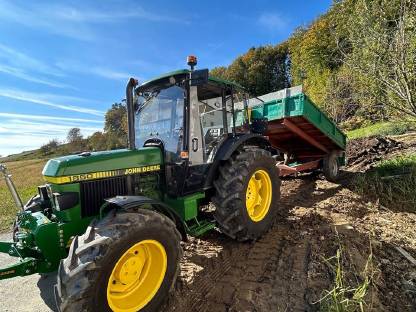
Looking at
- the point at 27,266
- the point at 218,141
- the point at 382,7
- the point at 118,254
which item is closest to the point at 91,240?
the point at 118,254

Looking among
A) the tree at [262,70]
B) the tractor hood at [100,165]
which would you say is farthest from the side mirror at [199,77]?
the tree at [262,70]

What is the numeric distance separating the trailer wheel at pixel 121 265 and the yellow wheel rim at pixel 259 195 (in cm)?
183

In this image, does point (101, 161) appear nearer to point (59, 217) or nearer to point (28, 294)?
point (59, 217)

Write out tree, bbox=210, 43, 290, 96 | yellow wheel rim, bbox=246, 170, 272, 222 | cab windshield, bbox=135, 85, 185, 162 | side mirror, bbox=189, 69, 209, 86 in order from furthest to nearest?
tree, bbox=210, 43, 290, 96 → yellow wheel rim, bbox=246, 170, 272, 222 → cab windshield, bbox=135, 85, 185, 162 → side mirror, bbox=189, 69, 209, 86

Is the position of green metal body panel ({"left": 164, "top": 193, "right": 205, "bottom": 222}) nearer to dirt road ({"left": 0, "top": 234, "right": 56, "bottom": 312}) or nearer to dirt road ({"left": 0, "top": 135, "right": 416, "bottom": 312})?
dirt road ({"left": 0, "top": 135, "right": 416, "bottom": 312})

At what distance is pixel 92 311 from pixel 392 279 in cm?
308

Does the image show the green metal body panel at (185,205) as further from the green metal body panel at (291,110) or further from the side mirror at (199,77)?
the green metal body panel at (291,110)

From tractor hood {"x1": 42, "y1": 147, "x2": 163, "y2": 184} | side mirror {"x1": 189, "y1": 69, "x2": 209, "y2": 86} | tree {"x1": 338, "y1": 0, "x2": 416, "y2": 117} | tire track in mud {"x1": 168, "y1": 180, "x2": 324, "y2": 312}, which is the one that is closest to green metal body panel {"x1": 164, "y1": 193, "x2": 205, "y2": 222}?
tractor hood {"x1": 42, "y1": 147, "x2": 163, "y2": 184}

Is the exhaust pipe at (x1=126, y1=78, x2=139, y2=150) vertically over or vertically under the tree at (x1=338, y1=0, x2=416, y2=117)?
under

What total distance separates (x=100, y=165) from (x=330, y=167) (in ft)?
19.8

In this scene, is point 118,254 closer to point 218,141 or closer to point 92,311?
point 92,311

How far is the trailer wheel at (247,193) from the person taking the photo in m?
4.14

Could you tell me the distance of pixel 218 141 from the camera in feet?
15.4

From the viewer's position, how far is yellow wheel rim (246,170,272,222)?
15.4 ft
